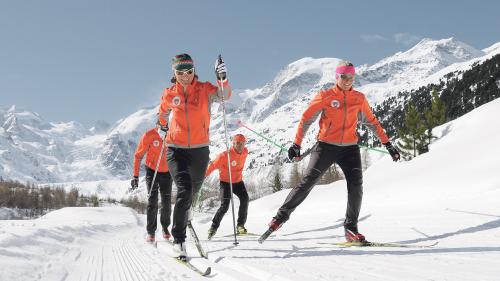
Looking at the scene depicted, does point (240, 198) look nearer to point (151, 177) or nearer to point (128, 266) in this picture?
point (151, 177)

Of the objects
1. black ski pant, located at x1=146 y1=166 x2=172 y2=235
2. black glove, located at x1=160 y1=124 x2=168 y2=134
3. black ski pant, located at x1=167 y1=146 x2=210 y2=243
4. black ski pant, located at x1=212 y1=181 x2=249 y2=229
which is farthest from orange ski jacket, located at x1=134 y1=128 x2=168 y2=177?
black ski pant, located at x1=167 y1=146 x2=210 y2=243

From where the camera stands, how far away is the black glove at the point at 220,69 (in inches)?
249

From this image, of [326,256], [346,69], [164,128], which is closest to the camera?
[326,256]

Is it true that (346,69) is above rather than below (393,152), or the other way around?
above

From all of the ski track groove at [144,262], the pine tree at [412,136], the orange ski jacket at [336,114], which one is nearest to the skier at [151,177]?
the ski track groove at [144,262]

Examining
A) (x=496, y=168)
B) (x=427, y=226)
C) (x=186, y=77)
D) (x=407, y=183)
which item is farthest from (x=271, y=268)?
(x=407, y=183)

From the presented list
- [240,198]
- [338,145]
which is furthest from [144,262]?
[240,198]

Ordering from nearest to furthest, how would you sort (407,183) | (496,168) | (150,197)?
(150,197), (496,168), (407,183)

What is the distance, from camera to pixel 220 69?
21.0 feet

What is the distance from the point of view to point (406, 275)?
4.08 metres

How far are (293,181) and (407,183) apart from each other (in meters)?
55.9

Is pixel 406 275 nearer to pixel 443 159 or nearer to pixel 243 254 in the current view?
pixel 243 254

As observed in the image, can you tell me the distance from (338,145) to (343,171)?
374 millimetres

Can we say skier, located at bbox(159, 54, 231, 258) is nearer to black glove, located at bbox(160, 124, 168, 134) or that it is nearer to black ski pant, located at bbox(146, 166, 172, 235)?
black glove, located at bbox(160, 124, 168, 134)
